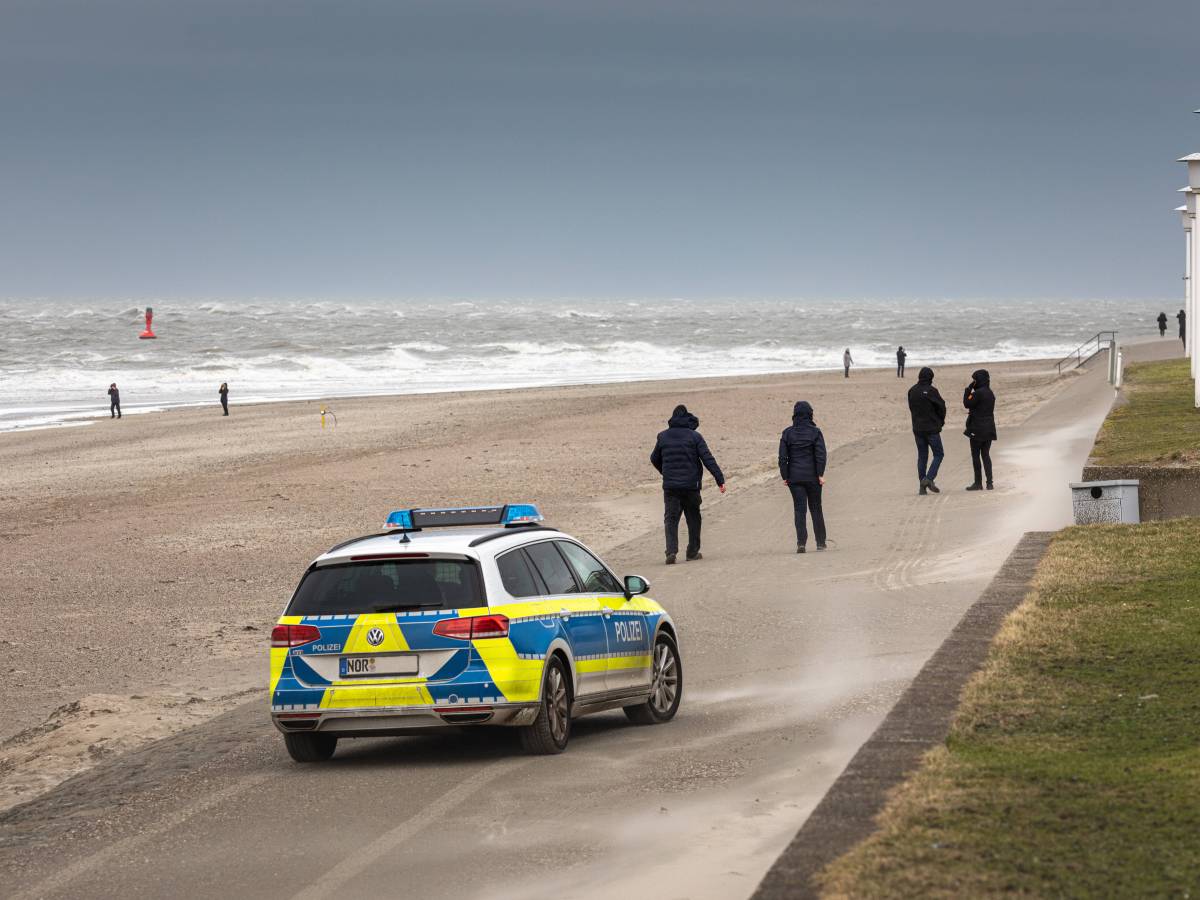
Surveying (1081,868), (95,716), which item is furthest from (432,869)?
(95,716)

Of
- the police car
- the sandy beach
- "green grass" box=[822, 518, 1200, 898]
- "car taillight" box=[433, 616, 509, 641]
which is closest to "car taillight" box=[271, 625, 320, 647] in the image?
the police car

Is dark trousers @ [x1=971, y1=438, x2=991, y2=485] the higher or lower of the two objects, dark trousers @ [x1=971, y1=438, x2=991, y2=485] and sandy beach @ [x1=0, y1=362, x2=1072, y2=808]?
the higher

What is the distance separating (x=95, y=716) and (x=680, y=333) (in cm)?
15508

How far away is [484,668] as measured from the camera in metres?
9.59

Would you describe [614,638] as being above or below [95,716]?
above

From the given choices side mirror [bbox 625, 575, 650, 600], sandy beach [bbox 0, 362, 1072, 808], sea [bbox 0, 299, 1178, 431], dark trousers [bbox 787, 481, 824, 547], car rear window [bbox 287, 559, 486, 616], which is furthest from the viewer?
sea [bbox 0, 299, 1178, 431]

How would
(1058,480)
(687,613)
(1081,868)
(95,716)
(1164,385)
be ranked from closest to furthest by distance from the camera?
(1081,868) < (95,716) < (687,613) < (1058,480) < (1164,385)

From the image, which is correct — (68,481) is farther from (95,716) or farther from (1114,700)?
(1114,700)

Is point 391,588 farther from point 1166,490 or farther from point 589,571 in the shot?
point 1166,490

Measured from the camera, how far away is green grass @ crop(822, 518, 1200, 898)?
6.12 m

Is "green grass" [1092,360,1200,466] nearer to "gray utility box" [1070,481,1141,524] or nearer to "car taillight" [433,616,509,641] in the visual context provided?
"gray utility box" [1070,481,1141,524]

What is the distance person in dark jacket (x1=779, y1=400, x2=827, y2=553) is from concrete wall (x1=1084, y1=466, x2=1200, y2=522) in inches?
130

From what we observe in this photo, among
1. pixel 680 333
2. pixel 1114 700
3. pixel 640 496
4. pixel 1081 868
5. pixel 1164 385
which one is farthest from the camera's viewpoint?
pixel 680 333

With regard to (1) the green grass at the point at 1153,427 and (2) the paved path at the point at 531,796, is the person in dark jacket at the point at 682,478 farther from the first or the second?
(1) the green grass at the point at 1153,427
